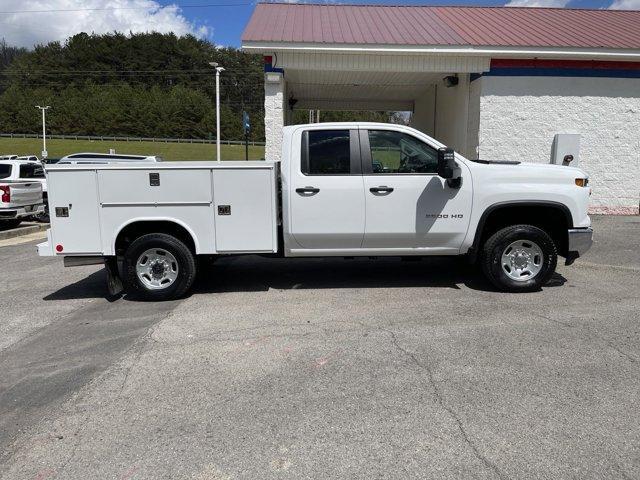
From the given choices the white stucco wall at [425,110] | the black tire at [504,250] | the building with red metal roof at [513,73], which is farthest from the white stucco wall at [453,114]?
the black tire at [504,250]

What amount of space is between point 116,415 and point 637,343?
176 inches

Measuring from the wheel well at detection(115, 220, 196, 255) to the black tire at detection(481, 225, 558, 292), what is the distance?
366 cm

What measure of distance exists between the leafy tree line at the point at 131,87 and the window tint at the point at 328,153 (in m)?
89.7

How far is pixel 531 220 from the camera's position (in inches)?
269

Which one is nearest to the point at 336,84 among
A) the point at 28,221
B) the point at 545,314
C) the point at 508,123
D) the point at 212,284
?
the point at 508,123

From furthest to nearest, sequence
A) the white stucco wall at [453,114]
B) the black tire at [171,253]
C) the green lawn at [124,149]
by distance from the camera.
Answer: the green lawn at [124,149] → the white stucco wall at [453,114] → the black tire at [171,253]

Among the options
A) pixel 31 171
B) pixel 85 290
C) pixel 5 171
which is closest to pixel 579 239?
pixel 85 290

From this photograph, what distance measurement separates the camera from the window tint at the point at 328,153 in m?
6.44

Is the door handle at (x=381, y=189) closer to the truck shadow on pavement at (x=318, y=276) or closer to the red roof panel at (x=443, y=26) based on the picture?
the truck shadow on pavement at (x=318, y=276)

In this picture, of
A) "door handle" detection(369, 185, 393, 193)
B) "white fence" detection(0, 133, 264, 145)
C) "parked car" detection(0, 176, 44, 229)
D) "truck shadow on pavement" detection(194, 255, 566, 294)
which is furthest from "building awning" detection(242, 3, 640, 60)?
"white fence" detection(0, 133, 264, 145)

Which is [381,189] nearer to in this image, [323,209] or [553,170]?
[323,209]

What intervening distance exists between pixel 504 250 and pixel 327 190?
7.60 feet

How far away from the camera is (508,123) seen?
1359 centimetres

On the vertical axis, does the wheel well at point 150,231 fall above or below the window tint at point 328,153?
below
